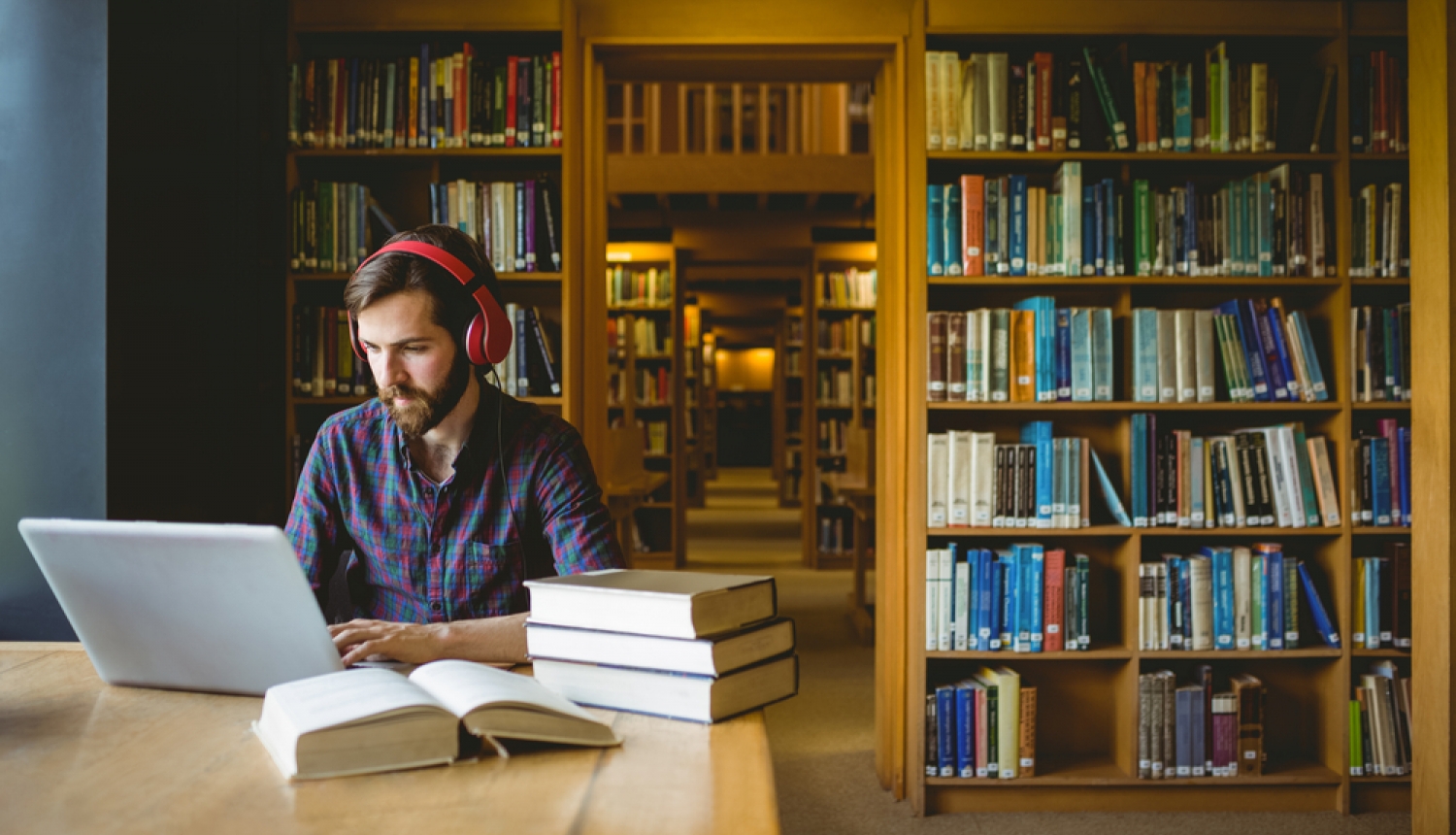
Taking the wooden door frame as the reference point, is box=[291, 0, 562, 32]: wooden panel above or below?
above

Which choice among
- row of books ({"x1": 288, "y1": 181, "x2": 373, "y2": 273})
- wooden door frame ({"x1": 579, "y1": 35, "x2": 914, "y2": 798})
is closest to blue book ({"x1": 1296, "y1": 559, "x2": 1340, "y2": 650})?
wooden door frame ({"x1": 579, "y1": 35, "x2": 914, "y2": 798})

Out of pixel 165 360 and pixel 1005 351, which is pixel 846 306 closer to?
pixel 1005 351

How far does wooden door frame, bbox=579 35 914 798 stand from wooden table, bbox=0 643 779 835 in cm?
201

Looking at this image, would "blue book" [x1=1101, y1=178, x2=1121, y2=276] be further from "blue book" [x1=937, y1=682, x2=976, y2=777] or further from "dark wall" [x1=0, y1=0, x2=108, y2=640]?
"dark wall" [x1=0, y1=0, x2=108, y2=640]

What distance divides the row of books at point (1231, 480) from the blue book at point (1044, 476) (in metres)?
0.25

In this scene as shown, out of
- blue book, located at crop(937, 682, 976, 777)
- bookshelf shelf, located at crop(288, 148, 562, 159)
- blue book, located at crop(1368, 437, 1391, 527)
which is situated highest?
bookshelf shelf, located at crop(288, 148, 562, 159)

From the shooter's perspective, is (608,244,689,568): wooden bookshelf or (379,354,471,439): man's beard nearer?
(379,354,471,439): man's beard

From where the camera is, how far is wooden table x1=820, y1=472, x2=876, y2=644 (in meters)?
4.95

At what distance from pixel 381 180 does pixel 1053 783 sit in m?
2.79

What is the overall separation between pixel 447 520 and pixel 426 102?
176 cm

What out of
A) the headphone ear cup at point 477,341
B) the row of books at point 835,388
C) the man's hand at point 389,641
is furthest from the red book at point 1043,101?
the row of books at point 835,388

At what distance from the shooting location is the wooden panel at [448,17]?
9.41ft

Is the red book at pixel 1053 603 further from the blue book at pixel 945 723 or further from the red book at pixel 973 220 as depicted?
the red book at pixel 973 220

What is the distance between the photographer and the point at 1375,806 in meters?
2.90
